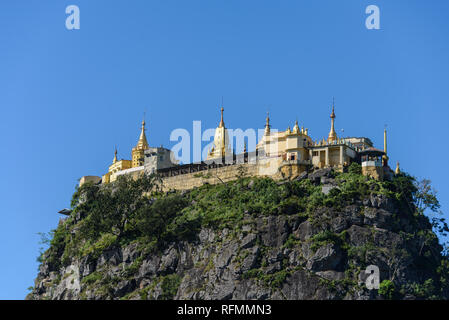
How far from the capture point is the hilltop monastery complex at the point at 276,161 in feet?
306

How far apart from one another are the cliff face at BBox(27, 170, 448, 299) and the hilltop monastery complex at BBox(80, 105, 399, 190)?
5.56ft

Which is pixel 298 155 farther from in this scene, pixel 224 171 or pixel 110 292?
pixel 110 292

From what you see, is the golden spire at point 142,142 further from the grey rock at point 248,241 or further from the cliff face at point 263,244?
the grey rock at point 248,241

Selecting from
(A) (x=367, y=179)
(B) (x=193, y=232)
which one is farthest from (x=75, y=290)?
(A) (x=367, y=179)

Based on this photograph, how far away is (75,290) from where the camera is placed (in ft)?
317

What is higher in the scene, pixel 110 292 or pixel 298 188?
pixel 298 188

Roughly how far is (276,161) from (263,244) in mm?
12333

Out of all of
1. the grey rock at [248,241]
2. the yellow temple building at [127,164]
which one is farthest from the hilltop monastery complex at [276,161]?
the grey rock at [248,241]

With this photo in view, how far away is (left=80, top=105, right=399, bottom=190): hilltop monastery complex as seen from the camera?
93.1 metres

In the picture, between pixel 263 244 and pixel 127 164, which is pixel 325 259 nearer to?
pixel 263 244

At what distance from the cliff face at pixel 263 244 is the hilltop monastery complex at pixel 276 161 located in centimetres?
169

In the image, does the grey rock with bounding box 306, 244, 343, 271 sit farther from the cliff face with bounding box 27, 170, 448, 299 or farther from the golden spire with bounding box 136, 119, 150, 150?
the golden spire with bounding box 136, 119, 150, 150
